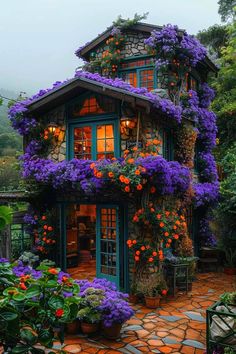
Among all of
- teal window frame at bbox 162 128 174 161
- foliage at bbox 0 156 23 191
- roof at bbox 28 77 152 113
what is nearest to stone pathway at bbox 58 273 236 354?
teal window frame at bbox 162 128 174 161

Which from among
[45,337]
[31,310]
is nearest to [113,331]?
[31,310]

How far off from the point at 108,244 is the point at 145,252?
1410mm

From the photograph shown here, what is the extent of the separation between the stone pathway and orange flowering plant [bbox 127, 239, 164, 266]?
113 cm

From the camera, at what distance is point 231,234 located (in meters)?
12.7

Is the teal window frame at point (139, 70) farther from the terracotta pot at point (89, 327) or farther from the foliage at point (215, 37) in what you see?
the foliage at point (215, 37)

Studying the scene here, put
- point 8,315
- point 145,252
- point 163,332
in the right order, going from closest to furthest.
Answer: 1. point 8,315
2. point 163,332
3. point 145,252

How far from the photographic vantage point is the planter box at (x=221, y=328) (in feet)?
17.1

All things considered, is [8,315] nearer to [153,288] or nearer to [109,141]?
[153,288]

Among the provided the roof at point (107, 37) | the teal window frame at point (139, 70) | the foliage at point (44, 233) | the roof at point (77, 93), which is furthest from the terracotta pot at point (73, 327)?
the roof at point (107, 37)

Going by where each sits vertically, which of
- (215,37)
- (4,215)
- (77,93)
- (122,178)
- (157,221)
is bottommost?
(157,221)

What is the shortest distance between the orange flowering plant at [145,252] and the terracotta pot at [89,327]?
2.48m

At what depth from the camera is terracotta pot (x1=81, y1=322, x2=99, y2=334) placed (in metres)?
6.67

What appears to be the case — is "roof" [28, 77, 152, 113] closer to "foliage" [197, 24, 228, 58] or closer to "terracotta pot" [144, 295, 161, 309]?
"terracotta pot" [144, 295, 161, 309]

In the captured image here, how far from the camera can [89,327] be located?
667 cm
